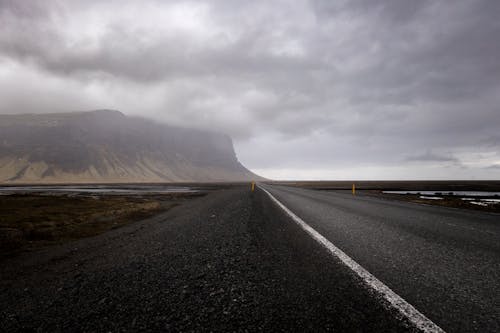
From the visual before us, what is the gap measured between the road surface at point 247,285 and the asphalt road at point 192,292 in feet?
0.04

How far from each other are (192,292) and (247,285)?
615 mm

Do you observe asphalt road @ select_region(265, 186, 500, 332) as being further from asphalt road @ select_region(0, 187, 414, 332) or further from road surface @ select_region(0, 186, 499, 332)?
asphalt road @ select_region(0, 187, 414, 332)

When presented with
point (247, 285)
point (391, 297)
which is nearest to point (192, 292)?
point (247, 285)

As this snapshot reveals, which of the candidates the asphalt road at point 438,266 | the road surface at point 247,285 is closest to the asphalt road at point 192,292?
the road surface at point 247,285

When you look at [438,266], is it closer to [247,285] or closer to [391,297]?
[391,297]

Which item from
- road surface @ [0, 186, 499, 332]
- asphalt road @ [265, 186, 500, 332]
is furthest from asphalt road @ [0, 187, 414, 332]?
asphalt road @ [265, 186, 500, 332]

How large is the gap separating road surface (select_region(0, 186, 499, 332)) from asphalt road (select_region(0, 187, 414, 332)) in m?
0.01

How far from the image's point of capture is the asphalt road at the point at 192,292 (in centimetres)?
208

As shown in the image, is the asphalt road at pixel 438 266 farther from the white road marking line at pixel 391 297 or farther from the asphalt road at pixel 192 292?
the asphalt road at pixel 192 292

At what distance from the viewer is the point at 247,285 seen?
9.47 ft

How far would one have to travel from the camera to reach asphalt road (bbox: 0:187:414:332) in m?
2.08

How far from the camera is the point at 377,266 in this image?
3559 mm

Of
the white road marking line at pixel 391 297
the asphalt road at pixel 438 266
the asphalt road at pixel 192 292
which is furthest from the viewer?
the asphalt road at pixel 438 266

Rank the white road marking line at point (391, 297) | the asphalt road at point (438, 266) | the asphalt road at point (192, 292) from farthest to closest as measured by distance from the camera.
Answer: the asphalt road at point (438, 266), the asphalt road at point (192, 292), the white road marking line at point (391, 297)
